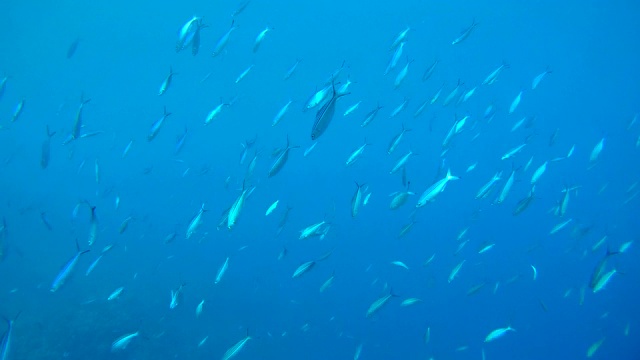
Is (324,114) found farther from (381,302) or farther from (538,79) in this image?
(538,79)

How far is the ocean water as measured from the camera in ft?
43.9

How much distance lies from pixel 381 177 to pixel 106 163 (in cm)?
3004

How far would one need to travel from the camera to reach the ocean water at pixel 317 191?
13.4m

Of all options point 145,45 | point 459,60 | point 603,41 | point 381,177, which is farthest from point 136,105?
point 603,41

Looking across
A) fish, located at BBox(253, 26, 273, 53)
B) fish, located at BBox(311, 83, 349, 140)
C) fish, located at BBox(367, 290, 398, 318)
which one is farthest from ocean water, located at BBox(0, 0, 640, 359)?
fish, located at BBox(311, 83, 349, 140)

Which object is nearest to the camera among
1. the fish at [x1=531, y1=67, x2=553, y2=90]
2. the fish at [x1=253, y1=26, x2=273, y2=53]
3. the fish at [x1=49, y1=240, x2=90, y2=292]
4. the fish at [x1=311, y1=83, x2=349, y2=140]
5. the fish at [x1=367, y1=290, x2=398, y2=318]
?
the fish at [x1=311, y1=83, x2=349, y2=140]

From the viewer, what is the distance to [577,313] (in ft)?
79.8

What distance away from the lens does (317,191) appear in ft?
110

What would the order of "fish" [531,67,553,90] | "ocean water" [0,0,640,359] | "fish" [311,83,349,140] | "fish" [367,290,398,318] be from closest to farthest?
"fish" [311,83,349,140]
"fish" [367,290,398,318]
"fish" [531,67,553,90]
"ocean water" [0,0,640,359]

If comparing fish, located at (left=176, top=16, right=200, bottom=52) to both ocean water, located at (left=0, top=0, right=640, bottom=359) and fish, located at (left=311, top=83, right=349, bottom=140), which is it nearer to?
ocean water, located at (left=0, top=0, right=640, bottom=359)

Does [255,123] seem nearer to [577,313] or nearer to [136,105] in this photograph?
[136,105]

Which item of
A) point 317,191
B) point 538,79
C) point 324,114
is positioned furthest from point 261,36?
point 317,191

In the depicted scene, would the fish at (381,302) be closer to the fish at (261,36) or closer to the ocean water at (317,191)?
the ocean water at (317,191)

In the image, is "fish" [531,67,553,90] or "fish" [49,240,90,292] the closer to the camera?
"fish" [49,240,90,292]
